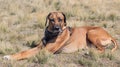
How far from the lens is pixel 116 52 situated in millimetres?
9117

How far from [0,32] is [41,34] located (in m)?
1.29

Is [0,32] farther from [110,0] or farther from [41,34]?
[110,0]

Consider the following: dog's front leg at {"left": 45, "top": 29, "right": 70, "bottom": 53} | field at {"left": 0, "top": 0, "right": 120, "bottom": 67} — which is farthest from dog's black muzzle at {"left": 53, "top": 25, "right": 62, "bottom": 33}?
field at {"left": 0, "top": 0, "right": 120, "bottom": 67}

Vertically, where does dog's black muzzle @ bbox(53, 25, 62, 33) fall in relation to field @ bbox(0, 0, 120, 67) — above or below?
above

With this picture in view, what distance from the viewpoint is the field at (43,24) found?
839 centimetres

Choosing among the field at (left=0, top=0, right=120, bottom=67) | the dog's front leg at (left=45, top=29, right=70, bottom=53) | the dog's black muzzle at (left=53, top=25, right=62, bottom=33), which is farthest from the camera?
the dog's front leg at (left=45, top=29, right=70, bottom=53)

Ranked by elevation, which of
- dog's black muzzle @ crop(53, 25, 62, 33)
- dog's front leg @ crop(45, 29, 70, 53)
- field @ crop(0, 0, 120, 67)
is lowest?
field @ crop(0, 0, 120, 67)

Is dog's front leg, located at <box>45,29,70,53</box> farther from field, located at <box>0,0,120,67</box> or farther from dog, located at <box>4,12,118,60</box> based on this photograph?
field, located at <box>0,0,120,67</box>

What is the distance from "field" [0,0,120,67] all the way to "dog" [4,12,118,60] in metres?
0.17

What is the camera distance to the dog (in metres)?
8.70

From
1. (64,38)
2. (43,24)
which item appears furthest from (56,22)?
(43,24)

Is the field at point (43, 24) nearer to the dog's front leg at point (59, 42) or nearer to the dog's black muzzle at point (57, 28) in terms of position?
the dog's front leg at point (59, 42)

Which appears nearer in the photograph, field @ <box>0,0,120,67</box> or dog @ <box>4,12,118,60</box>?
field @ <box>0,0,120,67</box>

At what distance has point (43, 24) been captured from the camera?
1252 centimetres
